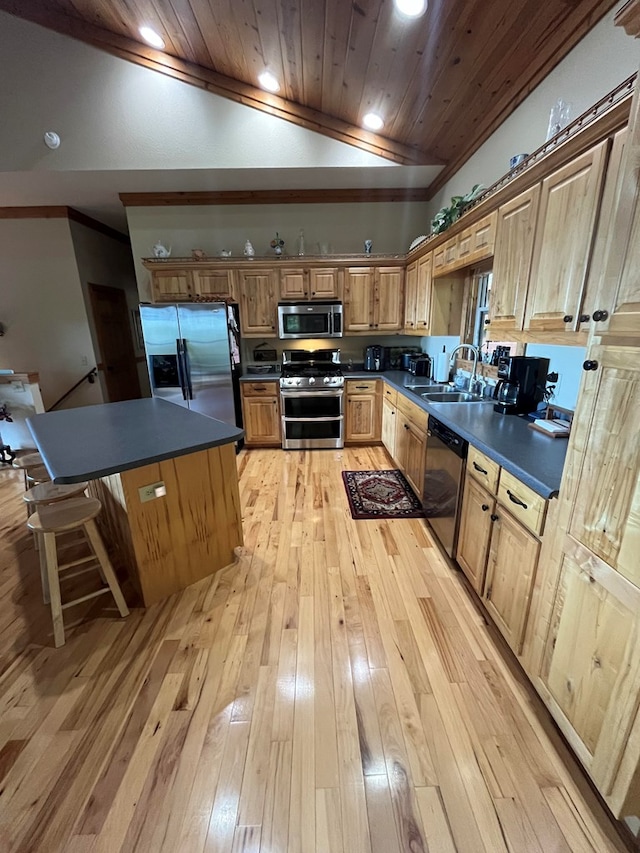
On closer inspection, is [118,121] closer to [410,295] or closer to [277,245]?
[277,245]

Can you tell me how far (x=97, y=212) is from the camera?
501 cm

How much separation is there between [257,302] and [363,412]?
186 centimetres

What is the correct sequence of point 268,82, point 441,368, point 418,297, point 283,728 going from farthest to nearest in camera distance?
1. point 441,368
2. point 418,297
3. point 268,82
4. point 283,728

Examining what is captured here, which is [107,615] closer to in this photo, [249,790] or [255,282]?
[249,790]

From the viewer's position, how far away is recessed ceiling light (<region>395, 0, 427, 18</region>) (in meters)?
1.96

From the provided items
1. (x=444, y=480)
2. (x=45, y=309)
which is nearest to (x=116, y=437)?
(x=444, y=480)

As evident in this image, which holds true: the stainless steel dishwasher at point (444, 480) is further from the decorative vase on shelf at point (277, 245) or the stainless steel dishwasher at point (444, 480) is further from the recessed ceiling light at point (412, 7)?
the decorative vase on shelf at point (277, 245)

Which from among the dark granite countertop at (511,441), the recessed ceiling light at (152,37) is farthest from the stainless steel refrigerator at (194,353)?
the dark granite countertop at (511,441)

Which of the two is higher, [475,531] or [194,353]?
[194,353]

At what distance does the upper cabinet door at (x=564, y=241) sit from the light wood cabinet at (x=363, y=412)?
2.42 meters

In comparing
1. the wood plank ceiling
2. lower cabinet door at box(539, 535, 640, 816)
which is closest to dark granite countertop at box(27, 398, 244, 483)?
lower cabinet door at box(539, 535, 640, 816)

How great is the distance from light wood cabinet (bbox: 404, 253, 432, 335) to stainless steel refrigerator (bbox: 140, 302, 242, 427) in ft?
6.79

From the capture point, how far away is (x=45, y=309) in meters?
5.02

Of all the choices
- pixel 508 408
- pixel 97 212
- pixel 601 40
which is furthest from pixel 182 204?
pixel 508 408
